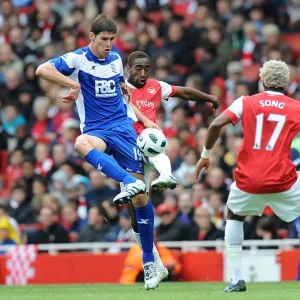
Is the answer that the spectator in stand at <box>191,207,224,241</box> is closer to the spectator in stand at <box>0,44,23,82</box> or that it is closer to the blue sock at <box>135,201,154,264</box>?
the blue sock at <box>135,201,154,264</box>

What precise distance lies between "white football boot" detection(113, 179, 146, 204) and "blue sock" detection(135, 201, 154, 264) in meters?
0.96

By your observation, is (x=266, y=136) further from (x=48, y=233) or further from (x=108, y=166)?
(x=48, y=233)

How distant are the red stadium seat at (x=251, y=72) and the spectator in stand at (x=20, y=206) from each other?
4202mm

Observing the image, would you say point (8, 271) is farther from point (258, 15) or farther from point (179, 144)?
point (258, 15)

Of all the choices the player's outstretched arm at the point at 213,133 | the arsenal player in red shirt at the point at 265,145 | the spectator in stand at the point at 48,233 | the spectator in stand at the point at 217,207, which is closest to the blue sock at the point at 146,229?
the player's outstretched arm at the point at 213,133

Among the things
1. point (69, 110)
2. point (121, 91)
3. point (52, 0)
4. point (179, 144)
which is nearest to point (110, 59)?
point (121, 91)

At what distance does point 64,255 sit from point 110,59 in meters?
4.57

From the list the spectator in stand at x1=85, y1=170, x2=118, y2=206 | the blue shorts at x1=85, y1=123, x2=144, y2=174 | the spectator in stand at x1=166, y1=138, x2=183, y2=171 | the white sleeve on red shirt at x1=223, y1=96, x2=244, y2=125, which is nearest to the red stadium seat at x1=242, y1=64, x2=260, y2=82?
the spectator in stand at x1=166, y1=138, x2=183, y2=171

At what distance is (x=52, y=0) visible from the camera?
931 inches

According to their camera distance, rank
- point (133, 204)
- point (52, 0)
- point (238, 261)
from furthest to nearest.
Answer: point (52, 0)
point (133, 204)
point (238, 261)

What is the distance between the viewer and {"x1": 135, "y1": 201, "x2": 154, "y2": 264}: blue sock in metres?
12.1

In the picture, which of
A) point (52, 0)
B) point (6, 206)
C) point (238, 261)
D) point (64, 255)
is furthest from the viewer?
point (52, 0)

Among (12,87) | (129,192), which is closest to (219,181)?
(129,192)

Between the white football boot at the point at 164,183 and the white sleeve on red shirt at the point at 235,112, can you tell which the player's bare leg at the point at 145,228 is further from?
the white sleeve on red shirt at the point at 235,112
